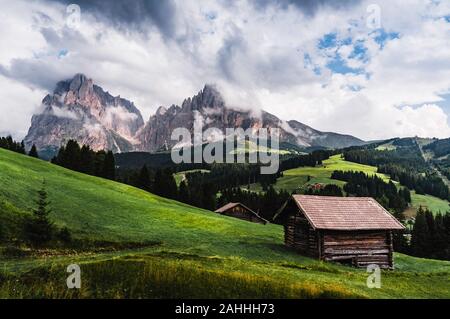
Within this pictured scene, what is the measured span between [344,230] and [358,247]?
2.71m

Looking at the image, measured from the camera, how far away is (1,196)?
3569 centimetres

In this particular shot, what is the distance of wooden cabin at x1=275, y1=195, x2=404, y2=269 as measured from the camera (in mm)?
39188

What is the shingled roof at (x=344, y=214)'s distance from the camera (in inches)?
1553

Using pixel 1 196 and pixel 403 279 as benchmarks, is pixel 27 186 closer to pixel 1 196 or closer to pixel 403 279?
pixel 1 196

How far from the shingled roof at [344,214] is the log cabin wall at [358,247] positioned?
889 mm

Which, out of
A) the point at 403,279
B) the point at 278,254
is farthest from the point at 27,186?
the point at 403,279

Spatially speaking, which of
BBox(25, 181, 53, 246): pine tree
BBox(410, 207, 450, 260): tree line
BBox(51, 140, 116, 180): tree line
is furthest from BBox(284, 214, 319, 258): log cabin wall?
BBox(51, 140, 116, 180): tree line

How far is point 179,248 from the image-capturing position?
34562mm

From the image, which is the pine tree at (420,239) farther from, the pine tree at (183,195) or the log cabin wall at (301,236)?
the pine tree at (183,195)

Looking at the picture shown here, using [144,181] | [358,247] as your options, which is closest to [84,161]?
[144,181]

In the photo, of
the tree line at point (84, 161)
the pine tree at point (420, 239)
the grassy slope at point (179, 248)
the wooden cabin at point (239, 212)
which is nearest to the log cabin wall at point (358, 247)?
the grassy slope at point (179, 248)
